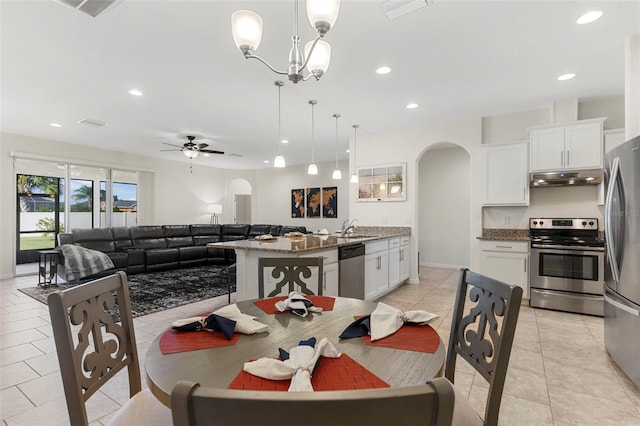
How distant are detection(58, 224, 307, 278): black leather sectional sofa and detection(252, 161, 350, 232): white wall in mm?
1469

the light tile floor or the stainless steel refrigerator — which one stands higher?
the stainless steel refrigerator

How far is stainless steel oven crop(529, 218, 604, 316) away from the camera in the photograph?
3541mm

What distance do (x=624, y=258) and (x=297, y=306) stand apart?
248 cm

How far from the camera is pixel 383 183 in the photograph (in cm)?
555

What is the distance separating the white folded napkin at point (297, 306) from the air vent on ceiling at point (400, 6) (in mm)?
2095

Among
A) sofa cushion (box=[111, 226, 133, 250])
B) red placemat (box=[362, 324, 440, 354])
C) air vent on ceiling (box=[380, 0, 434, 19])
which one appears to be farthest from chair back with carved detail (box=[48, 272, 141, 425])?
sofa cushion (box=[111, 226, 133, 250])

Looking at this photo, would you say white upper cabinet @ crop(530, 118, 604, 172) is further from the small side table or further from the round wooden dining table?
the small side table

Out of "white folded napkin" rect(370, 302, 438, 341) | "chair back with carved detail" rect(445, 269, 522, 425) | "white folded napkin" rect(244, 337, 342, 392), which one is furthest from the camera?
"white folded napkin" rect(370, 302, 438, 341)

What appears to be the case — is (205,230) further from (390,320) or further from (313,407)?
(313,407)

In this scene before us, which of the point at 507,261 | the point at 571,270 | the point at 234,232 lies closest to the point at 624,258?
the point at 571,270

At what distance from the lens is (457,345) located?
4.50ft

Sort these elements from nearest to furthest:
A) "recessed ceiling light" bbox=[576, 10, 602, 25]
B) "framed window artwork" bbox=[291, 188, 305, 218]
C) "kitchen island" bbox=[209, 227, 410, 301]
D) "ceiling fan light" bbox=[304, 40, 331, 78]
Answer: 1. "ceiling fan light" bbox=[304, 40, 331, 78]
2. "recessed ceiling light" bbox=[576, 10, 602, 25]
3. "kitchen island" bbox=[209, 227, 410, 301]
4. "framed window artwork" bbox=[291, 188, 305, 218]

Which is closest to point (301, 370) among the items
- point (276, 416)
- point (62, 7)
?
point (276, 416)

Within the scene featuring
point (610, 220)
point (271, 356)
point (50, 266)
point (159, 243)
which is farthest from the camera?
point (159, 243)
